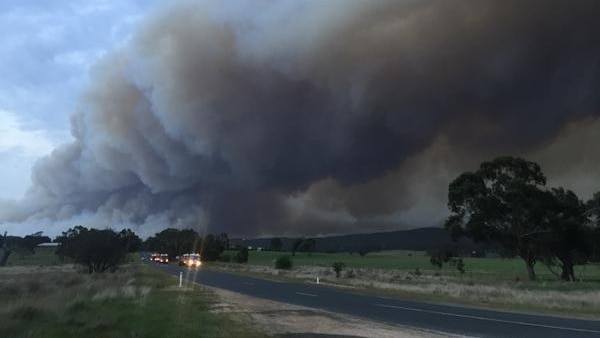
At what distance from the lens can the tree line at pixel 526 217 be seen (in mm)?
54344

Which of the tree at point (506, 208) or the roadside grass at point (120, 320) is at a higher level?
the tree at point (506, 208)

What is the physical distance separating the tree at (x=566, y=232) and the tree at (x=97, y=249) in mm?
42522

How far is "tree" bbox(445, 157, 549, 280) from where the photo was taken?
54.5 metres

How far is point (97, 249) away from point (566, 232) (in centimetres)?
4594

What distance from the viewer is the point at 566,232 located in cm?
5462

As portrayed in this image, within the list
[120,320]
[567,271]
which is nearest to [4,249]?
[567,271]

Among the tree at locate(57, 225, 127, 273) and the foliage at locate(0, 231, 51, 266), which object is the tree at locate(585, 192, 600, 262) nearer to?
the tree at locate(57, 225, 127, 273)

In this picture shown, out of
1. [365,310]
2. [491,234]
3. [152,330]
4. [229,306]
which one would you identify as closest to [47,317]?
[152,330]

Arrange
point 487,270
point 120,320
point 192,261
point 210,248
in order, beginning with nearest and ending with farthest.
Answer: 1. point 120,320
2. point 192,261
3. point 487,270
4. point 210,248

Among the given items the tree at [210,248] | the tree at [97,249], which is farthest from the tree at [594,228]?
the tree at [210,248]

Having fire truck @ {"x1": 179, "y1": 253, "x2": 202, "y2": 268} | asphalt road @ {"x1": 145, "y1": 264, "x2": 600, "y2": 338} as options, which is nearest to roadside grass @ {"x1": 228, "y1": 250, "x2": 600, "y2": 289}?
asphalt road @ {"x1": 145, "y1": 264, "x2": 600, "y2": 338}

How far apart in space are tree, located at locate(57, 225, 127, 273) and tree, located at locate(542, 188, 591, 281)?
42.5 m

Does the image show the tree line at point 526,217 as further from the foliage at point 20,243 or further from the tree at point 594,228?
the foliage at point 20,243

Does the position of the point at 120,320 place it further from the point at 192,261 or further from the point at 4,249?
the point at 4,249
